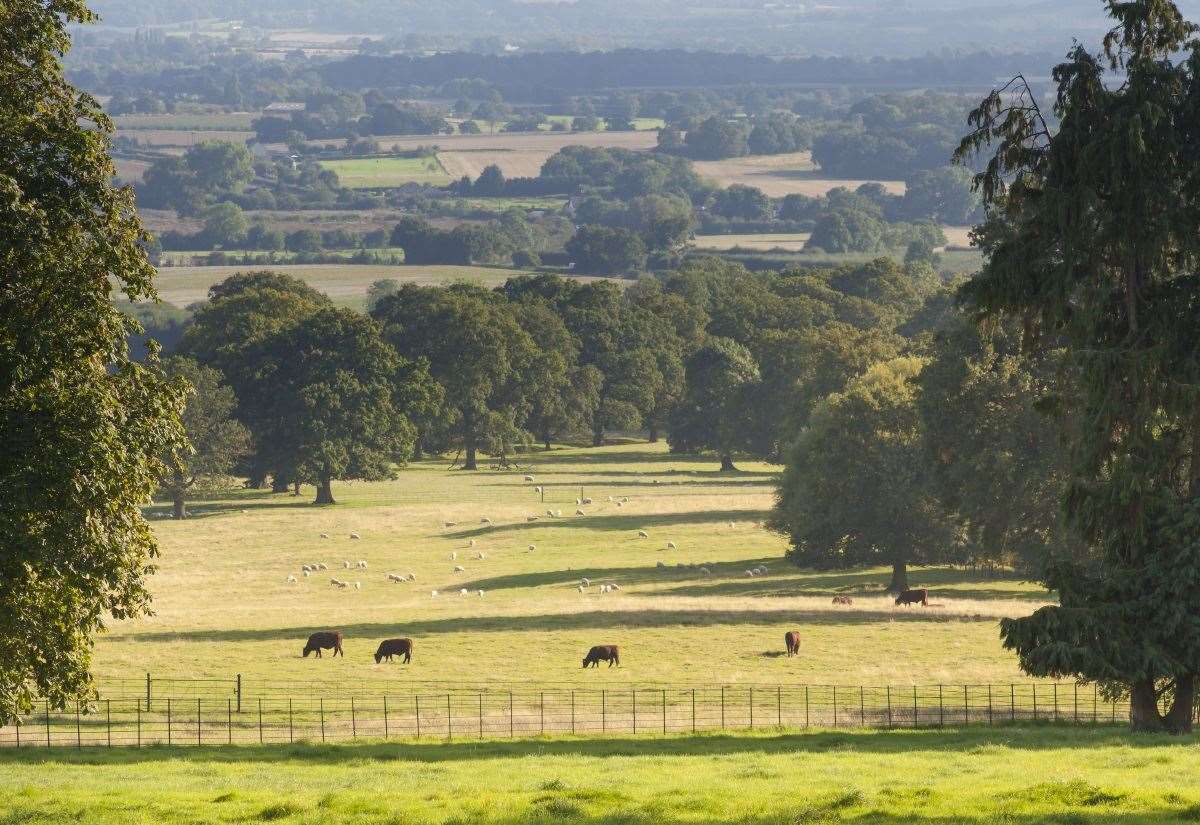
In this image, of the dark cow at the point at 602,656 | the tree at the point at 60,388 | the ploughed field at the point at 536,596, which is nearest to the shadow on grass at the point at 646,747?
the tree at the point at 60,388

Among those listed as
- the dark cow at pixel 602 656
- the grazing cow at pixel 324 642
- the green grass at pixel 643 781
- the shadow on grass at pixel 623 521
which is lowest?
the shadow on grass at pixel 623 521

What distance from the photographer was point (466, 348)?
14875 centimetres

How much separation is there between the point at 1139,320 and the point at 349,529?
77.5 metres

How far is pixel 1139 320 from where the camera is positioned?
138 ft

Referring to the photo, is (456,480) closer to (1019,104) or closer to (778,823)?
(1019,104)

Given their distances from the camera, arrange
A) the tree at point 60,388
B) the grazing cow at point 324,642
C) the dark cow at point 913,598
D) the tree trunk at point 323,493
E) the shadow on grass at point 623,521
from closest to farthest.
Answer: the tree at point 60,388
the grazing cow at point 324,642
the dark cow at point 913,598
the shadow on grass at point 623,521
the tree trunk at point 323,493

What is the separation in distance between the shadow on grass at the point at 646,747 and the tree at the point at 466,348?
98724mm

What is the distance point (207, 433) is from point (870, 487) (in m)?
50.1

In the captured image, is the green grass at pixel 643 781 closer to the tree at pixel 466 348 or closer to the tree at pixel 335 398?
the tree at pixel 335 398

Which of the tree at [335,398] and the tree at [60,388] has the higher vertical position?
the tree at [60,388]

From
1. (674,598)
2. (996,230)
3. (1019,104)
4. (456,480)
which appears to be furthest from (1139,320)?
(456,480)

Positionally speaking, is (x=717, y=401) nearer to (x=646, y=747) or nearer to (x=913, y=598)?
(x=913, y=598)

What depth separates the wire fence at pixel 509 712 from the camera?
4762 cm

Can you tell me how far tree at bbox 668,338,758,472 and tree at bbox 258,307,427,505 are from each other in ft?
92.2
